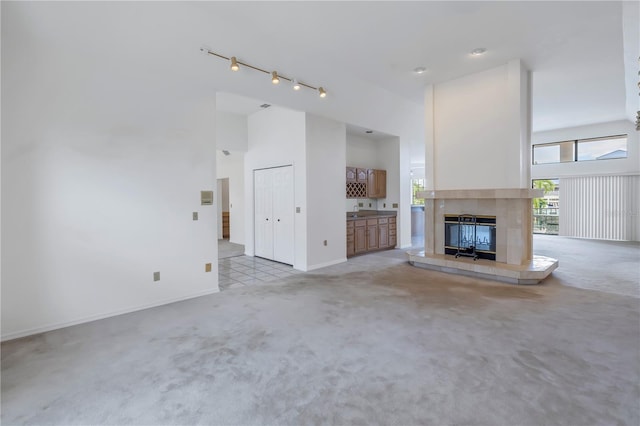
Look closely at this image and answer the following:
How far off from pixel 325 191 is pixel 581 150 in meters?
8.33

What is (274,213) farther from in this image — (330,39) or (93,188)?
(330,39)

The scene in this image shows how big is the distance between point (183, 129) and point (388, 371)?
364 cm

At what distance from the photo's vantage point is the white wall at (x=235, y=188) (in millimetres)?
8156

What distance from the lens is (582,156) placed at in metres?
9.06

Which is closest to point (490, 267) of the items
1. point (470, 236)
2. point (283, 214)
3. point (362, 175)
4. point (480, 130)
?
point (470, 236)

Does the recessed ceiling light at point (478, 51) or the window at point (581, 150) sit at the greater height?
the recessed ceiling light at point (478, 51)

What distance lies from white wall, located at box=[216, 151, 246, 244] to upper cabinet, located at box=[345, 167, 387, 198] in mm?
2850

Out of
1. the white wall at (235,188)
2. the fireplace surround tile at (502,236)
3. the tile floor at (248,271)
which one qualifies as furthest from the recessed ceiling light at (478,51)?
the white wall at (235,188)

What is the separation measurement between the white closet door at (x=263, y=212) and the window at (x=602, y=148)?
917 cm

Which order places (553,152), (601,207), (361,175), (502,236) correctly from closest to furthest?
(502,236) → (361,175) → (601,207) → (553,152)

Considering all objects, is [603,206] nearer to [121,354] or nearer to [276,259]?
[276,259]

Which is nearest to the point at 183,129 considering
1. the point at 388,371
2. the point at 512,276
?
the point at 388,371

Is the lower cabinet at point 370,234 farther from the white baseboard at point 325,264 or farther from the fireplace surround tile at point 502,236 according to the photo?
the fireplace surround tile at point 502,236

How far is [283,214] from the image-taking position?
611 centimetres
